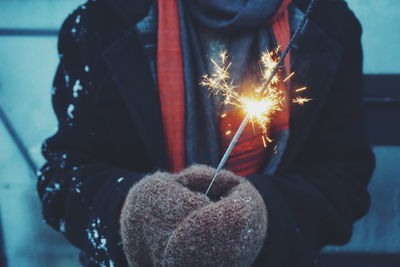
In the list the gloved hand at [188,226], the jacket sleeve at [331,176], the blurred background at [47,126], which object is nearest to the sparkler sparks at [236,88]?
the jacket sleeve at [331,176]

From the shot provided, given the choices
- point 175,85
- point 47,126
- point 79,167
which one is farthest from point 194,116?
point 47,126

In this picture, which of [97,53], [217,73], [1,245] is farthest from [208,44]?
[1,245]

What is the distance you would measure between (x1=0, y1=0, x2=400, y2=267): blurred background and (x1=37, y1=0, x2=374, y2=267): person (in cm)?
81

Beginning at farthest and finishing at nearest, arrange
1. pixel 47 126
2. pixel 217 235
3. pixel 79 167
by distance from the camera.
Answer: pixel 47 126 < pixel 79 167 < pixel 217 235

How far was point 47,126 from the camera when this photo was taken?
5.70ft

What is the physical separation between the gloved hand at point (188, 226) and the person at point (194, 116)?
98mm

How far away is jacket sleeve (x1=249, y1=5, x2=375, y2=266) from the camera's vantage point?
797 millimetres

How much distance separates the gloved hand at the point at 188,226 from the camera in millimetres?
572

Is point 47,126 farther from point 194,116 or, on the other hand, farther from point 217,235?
point 217,235

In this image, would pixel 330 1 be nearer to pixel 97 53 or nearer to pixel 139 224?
pixel 97 53

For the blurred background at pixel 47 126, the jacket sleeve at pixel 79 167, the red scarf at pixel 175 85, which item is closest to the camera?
the jacket sleeve at pixel 79 167

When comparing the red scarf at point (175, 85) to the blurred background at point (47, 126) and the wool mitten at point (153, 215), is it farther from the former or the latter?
the blurred background at point (47, 126)

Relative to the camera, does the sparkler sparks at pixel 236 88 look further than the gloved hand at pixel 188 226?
Yes

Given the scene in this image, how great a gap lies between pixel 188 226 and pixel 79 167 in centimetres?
45
